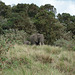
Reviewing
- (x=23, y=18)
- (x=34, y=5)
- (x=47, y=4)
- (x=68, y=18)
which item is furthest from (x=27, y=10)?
(x=68, y=18)

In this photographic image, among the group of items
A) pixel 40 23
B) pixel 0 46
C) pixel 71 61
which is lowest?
pixel 71 61

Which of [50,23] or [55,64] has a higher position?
[50,23]

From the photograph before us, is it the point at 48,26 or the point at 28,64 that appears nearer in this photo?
the point at 28,64

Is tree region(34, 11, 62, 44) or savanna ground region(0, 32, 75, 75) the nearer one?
savanna ground region(0, 32, 75, 75)

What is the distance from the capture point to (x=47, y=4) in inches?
885

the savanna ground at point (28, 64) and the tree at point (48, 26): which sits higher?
the tree at point (48, 26)

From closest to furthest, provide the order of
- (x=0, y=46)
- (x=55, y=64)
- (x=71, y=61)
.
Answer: (x=0, y=46), (x=55, y=64), (x=71, y=61)

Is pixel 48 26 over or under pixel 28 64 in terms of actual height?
over

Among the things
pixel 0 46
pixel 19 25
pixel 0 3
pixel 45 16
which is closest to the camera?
pixel 0 46

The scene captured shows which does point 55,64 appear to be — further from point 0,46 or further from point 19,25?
point 19,25

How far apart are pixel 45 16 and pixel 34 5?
5.93 m

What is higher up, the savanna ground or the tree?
the tree

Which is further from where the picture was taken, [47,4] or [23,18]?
[47,4]

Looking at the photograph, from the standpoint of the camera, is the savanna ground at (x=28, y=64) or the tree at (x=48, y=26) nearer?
the savanna ground at (x=28, y=64)
